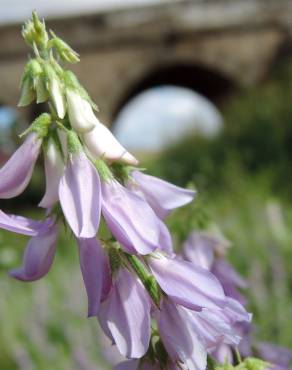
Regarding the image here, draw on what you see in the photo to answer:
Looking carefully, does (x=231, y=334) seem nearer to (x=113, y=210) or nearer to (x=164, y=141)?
(x=113, y=210)

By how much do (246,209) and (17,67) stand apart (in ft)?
41.4

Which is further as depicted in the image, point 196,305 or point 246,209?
point 246,209

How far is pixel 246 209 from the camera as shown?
7.84 m

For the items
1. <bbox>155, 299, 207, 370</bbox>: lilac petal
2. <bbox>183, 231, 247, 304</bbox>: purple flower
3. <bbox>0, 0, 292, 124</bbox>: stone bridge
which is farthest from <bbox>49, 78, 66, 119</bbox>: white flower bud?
<bbox>0, 0, 292, 124</bbox>: stone bridge

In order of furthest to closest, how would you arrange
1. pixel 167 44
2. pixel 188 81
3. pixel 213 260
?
pixel 188 81 < pixel 167 44 < pixel 213 260

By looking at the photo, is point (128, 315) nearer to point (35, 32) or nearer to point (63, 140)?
point (63, 140)

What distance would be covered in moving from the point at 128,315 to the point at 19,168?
0.18 m

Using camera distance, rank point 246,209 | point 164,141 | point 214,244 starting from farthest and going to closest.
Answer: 1. point 164,141
2. point 246,209
3. point 214,244

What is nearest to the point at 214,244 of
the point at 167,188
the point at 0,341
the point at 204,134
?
the point at 167,188

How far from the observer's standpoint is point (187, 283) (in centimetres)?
69

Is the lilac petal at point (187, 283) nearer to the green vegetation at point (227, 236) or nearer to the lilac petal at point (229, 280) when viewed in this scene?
the lilac petal at point (229, 280)

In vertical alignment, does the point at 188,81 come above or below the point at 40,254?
below

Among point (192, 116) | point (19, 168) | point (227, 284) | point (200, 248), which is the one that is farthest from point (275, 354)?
point (192, 116)

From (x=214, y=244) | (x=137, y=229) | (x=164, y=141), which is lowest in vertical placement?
(x=164, y=141)
